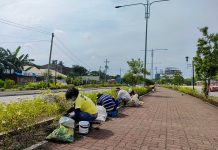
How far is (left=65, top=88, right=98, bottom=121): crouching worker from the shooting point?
7.40m

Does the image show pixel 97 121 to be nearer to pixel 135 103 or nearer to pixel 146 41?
pixel 135 103

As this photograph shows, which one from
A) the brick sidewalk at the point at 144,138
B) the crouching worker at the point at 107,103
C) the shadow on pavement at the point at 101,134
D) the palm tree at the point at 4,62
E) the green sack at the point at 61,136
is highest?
the palm tree at the point at 4,62

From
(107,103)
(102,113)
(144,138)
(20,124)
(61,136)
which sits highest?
(107,103)

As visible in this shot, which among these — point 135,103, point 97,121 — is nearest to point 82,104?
point 97,121

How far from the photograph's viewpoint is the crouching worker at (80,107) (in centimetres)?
740

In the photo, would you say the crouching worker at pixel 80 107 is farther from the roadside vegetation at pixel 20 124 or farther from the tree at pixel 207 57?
the tree at pixel 207 57

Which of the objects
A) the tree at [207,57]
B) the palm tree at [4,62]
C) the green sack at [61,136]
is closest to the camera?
the green sack at [61,136]

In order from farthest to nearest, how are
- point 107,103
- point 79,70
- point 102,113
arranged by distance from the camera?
1. point 79,70
2. point 107,103
3. point 102,113

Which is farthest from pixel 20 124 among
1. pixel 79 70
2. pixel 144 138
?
pixel 79 70

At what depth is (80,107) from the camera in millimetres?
7477

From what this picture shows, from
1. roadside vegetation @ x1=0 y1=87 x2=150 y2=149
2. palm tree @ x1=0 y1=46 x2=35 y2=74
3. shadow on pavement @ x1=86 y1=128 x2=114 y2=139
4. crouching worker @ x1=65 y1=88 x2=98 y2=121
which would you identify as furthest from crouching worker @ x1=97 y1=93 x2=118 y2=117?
palm tree @ x1=0 y1=46 x2=35 y2=74

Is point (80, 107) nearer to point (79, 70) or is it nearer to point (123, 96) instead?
point (123, 96)

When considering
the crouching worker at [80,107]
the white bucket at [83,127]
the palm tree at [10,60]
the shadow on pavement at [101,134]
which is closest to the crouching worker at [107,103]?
the shadow on pavement at [101,134]

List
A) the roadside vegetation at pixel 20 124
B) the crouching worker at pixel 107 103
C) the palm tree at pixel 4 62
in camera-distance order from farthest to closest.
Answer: the palm tree at pixel 4 62, the crouching worker at pixel 107 103, the roadside vegetation at pixel 20 124
